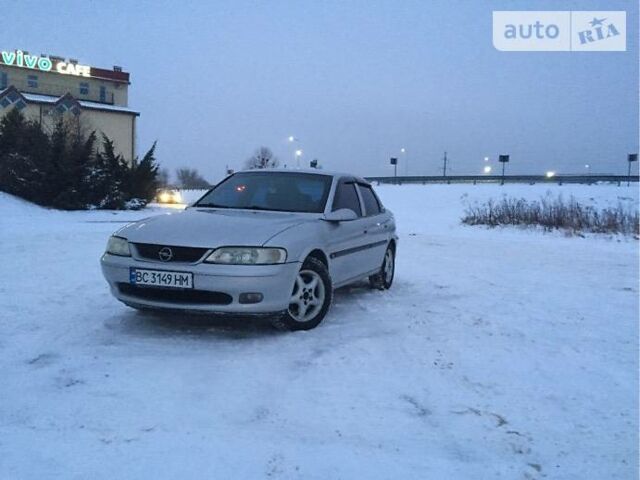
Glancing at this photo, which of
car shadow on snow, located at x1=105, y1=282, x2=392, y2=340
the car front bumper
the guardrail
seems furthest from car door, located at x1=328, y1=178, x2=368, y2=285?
the guardrail

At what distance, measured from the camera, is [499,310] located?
20.5ft

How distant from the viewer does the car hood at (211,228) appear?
4629 mm

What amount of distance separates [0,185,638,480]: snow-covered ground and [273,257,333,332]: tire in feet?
0.42

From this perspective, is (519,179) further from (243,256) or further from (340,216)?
(243,256)

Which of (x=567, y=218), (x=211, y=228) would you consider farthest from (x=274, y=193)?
(x=567, y=218)

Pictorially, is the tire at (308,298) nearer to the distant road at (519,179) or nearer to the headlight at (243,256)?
the headlight at (243,256)

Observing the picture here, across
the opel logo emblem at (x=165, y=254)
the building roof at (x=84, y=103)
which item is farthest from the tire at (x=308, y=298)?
the building roof at (x=84, y=103)

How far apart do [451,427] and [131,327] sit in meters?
3.04

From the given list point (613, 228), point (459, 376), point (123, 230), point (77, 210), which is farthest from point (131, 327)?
point (77, 210)

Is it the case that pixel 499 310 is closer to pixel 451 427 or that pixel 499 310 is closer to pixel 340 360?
pixel 340 360

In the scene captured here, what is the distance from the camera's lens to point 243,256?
4574 mm

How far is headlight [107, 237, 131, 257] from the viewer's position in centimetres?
483

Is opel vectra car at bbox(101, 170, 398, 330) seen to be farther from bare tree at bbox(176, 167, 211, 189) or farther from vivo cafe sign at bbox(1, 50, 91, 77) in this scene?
bare tree at bbox(176, 167, 211, 189)

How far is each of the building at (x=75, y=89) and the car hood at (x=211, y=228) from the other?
47.7 m
